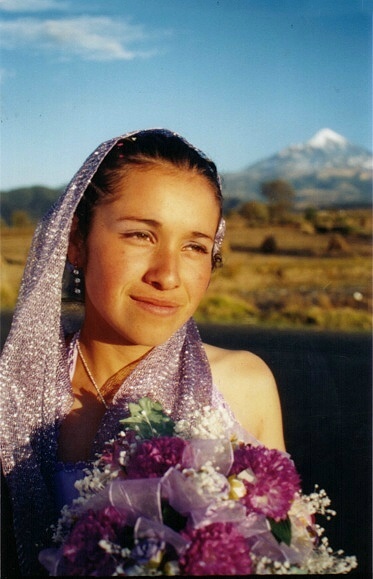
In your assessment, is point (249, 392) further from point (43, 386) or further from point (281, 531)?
point (281, 531)

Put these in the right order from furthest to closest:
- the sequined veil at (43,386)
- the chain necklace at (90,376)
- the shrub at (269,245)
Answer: the shrub at (269,245), the chain necklace at (90,376), the sequined veil at (43,386)

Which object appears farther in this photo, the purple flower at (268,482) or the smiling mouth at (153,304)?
the smiling mouth at (153,304)

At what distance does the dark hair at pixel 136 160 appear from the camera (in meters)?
2.24

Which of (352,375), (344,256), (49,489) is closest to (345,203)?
(344,256)

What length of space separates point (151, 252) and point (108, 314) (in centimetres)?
24

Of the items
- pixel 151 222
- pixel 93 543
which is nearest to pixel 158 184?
pixel 151 222

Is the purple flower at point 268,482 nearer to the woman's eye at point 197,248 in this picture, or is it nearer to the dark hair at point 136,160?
the woman's eye at point 197,248

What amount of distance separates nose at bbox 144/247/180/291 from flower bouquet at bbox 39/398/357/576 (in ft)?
1.55

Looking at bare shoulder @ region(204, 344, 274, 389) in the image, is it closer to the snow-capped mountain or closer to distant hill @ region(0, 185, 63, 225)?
the snow-capped mountain

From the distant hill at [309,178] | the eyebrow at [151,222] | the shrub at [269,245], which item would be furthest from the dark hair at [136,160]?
the shrub at [269,245]

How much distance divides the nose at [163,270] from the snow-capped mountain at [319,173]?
0.85 m

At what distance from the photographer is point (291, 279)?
3.73m

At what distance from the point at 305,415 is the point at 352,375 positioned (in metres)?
0.26

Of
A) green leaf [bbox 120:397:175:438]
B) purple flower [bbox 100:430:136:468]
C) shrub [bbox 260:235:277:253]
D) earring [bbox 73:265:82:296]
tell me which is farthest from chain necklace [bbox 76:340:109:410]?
shrub [bbox 260:235:277:253]
